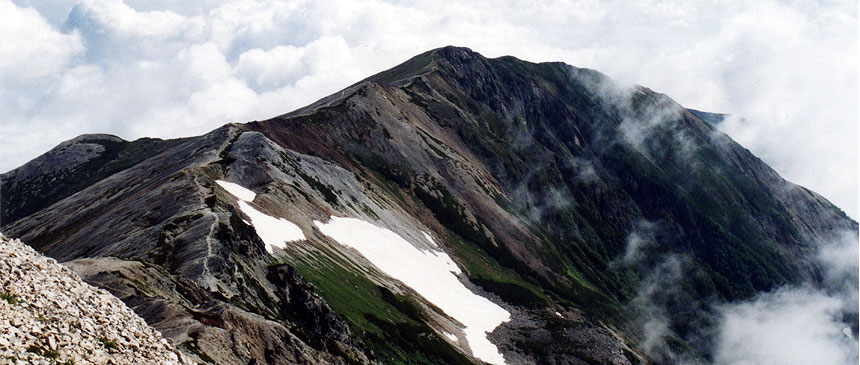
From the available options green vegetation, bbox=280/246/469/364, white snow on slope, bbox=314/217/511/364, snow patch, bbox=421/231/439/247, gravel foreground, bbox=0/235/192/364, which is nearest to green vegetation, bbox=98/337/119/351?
gravel foreground, bbox=0/235/192/364

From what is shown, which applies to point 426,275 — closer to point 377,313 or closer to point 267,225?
point 377,313

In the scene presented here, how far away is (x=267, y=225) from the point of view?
12025 cm

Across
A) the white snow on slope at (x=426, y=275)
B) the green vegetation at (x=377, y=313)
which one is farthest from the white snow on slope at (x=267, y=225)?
the white snow on slope at (x=426, y=275)

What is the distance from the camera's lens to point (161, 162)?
17525 cm

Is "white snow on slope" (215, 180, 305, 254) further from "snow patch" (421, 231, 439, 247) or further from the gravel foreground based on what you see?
the gravel foreground

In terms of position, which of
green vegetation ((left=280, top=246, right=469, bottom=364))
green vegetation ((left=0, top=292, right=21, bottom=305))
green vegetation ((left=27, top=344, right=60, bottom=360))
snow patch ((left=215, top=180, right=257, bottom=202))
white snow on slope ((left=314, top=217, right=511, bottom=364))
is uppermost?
white snow on slope ((left=314, top=217, right=511, bottom=364))

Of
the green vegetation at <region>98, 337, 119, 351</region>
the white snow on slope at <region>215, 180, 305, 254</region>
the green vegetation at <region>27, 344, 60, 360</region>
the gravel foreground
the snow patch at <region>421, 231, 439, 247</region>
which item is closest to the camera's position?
the green vegetation at <region>27, 344, 60, 360</region>

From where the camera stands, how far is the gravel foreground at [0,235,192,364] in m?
27.9

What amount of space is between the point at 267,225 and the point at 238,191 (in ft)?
54.3

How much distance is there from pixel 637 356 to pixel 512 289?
36526mm

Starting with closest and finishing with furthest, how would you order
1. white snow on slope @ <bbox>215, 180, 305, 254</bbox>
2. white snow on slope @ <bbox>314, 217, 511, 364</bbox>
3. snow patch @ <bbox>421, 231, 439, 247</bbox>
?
white snow on slope @ <bbox>215, 180, 305, 254</bbox>
white snow on slope @ <bbox>314, 217, 511, 364</bbox>
snow patch @ <bbox>421, 231, 439, 247</bbox>

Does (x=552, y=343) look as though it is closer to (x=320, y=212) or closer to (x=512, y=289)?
(x=512, y=289)

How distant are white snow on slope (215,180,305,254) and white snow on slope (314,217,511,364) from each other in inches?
545

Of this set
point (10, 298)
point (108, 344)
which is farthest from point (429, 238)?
point (10, 298)
